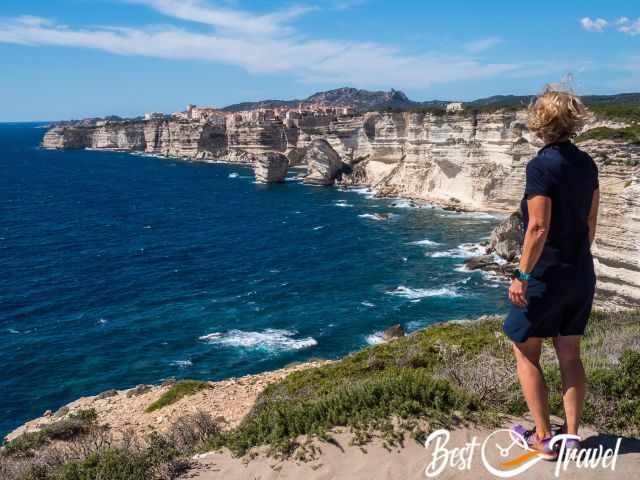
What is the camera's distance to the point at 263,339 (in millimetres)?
29156

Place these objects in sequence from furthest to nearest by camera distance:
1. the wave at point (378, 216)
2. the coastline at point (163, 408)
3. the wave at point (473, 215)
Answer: the wave at point (378, 216) < the wave at point (473, 215) < the coastline at point (163, 408)

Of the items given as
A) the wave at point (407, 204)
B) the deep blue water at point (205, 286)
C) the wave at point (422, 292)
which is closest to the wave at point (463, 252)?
the deep blue water at point (205, 286)

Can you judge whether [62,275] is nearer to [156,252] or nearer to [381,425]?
[156,252]

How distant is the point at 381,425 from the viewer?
6.16 meters

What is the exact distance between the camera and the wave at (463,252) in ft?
144

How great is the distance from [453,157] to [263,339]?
42.9 meters

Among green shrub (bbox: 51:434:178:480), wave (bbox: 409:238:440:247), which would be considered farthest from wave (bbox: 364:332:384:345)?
green shrub (bbox: 51:434:178:480)

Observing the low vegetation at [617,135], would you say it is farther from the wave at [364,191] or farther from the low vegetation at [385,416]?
the wave at [364,191]

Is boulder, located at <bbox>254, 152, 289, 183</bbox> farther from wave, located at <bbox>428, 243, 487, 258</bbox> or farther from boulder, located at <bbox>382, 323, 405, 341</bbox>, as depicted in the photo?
boulder, located at <bbox>382, 323, 405, 341</bbox>

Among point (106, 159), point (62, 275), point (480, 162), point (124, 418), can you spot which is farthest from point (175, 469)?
point (106, 159)

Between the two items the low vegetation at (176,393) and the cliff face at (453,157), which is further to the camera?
the cliff face at (453,157)

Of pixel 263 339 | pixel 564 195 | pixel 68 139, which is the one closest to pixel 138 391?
pixel 263 339

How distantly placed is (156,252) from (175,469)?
43.2 m

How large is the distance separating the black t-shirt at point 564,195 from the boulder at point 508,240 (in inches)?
1513
